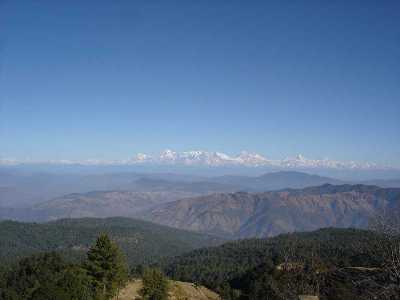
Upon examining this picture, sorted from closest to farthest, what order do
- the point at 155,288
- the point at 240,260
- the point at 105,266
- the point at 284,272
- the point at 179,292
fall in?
the point at 105,266 → the point at 155,288 → the point at 179,292 → the point at 284,272 → the point at 240,260

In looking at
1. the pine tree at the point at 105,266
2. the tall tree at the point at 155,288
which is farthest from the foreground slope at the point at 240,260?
the pine tree at the point at 105,266

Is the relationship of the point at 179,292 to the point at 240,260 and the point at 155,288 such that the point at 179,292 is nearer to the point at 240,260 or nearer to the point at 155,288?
the point at 155,288

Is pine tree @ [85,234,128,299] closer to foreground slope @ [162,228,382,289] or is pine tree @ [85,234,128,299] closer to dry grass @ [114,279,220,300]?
dry grass @ [114,279,220,300]

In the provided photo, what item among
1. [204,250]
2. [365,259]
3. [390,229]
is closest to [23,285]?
[390,229]

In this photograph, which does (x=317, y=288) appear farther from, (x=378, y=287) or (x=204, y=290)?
(x=378, y=287)

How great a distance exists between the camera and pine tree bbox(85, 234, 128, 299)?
60.1 meters

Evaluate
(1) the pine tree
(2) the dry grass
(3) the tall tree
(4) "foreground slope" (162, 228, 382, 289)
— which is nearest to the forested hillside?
(4) "foreground slope" (162, 228, 382, 289)

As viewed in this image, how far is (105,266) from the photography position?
6119cm

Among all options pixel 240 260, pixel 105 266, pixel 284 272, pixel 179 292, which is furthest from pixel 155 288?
pixel 240 260

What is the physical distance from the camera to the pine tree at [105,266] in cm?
6006

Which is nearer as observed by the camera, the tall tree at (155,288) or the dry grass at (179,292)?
the tall tree at (155,288)

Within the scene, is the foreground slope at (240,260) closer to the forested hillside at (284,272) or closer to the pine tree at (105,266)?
the forested hillside at (284,272)

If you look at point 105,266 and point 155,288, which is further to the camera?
point 155,288

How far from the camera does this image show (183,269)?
137625 mm
